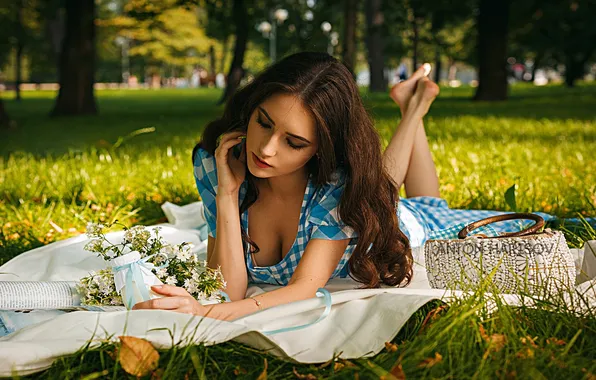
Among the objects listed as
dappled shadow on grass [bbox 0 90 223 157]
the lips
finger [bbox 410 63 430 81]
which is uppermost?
finger [bbox 410 63 430 81]

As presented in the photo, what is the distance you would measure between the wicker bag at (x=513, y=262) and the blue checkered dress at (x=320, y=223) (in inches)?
18.1

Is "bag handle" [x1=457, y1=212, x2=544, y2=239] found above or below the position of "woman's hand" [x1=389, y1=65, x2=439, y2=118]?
below

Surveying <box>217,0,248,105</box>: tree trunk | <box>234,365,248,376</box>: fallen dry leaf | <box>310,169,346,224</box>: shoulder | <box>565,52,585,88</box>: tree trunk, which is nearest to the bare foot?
<box>310,169,346,224</box>: shoulder

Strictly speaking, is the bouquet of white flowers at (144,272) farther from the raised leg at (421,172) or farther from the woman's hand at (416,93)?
the woman's hand at (416,93)

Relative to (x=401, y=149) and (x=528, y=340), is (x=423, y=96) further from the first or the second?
(x=528, y=340)

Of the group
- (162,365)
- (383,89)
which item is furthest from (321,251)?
(383,89)

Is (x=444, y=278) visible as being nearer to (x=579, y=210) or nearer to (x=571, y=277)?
(x=571, y=277)

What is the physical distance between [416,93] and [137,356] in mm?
2816

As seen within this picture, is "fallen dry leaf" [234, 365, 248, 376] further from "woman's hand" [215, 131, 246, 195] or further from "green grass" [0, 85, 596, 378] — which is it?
"woman's hand" [215, 131, 246, 195]

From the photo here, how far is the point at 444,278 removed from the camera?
2938 millimetres

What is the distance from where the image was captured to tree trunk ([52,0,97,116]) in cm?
1468

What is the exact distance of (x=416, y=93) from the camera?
15.1 ft

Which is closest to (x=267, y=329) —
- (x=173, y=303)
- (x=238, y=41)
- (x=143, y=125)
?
(x=173, y=303)

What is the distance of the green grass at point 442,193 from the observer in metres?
2.27
